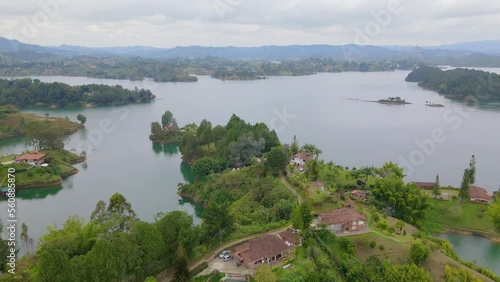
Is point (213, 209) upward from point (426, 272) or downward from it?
upward

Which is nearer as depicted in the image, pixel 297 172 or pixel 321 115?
pixel 297 172

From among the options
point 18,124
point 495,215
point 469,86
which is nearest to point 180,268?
point 495,215

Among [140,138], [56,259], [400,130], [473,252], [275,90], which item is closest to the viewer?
[56,259]

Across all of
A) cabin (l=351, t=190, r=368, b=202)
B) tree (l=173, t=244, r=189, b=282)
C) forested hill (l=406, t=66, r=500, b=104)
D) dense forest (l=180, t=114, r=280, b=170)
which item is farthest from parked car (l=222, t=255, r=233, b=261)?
forested hill (l=406, t=66, r=500, b=104)

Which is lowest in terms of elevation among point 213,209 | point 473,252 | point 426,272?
point 473,252

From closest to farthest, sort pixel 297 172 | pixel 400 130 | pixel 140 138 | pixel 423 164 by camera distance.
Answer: pixel 297 172 < pixel 423 164 < pixel 140 138 < pixel 400 130

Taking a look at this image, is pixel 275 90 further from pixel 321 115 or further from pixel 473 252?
pixel 473 252

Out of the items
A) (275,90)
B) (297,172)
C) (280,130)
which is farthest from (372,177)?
(275,90)
